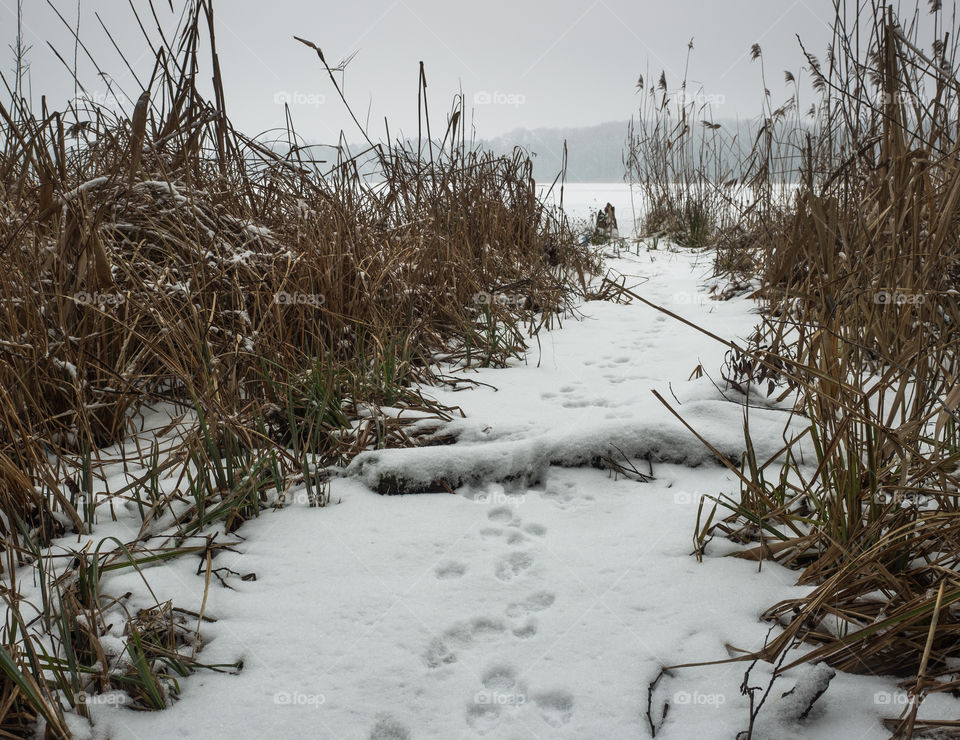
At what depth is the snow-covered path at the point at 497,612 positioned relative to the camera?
759 mm

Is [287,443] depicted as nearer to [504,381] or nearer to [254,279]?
[254,279]

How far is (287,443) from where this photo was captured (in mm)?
1412

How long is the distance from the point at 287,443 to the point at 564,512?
2.11 ft

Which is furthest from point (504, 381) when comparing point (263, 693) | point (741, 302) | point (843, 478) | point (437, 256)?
point (741, 302)

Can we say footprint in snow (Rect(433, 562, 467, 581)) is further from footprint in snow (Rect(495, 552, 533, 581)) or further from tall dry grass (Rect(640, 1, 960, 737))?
tall dry grass (Rect(640, 1, 960, 737))

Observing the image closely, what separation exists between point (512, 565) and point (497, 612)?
0.41ft
